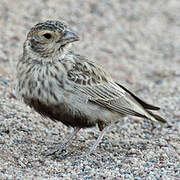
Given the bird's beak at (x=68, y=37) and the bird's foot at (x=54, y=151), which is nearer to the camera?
the bird's beak at (x=68, y=37)

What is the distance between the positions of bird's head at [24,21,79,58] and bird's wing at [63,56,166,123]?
0.35 m

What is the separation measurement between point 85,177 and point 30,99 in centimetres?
138

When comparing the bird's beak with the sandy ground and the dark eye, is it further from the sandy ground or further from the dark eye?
the sandy ground

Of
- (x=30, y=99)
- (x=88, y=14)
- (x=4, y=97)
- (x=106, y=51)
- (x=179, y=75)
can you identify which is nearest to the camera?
(x=30, y=99)

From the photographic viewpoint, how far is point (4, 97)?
868 cm

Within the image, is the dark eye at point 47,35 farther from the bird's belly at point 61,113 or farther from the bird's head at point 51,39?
the bird's belly at point 61,113

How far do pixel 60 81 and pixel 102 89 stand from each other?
90 cm

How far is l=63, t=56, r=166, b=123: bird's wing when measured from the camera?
6.96 metres

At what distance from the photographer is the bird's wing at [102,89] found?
6.96 meters

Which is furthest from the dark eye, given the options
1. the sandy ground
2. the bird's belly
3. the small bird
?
the sandy ground

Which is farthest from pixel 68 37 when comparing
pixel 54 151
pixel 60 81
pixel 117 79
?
pixel 117 79

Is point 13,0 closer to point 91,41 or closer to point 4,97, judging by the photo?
point 91,41

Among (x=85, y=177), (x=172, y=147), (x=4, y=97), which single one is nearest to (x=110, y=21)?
(x=4, y=97)

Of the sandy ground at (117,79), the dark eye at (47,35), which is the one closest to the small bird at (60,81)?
the dark eye at (47,35)
